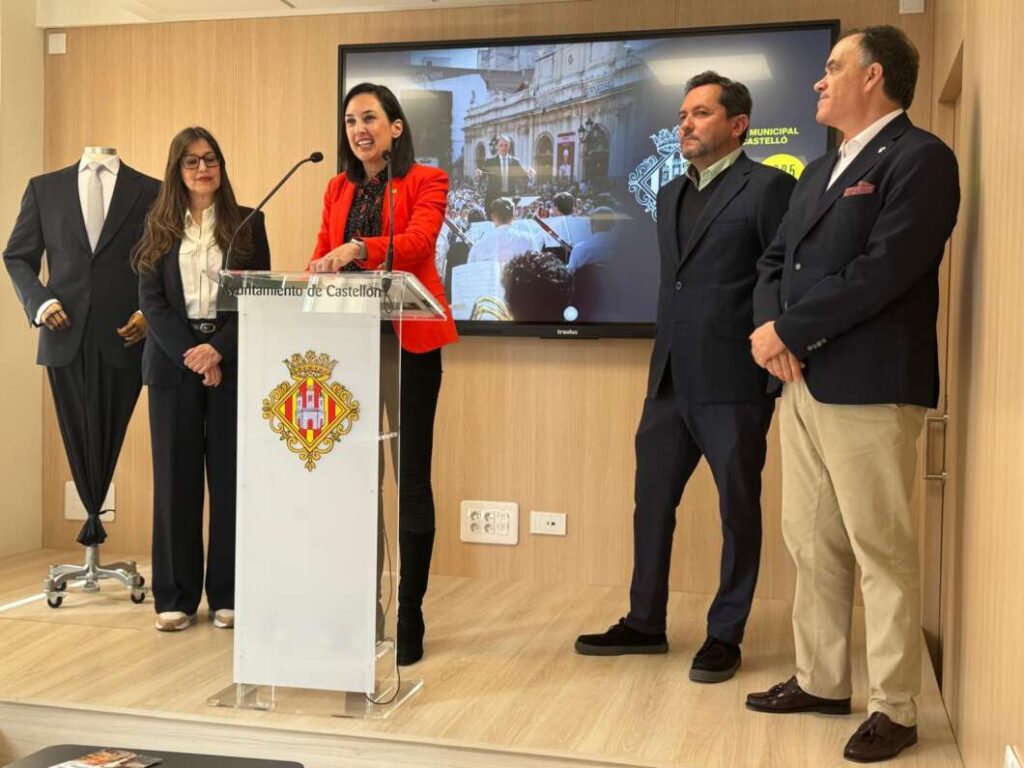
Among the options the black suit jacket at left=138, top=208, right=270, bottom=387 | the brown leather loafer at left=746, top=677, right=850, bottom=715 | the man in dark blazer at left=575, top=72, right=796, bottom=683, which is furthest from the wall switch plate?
the brown leather loafer at left=746, top=677, right=850, bottom=715

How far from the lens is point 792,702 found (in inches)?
106

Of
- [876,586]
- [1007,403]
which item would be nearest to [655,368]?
[876,586]

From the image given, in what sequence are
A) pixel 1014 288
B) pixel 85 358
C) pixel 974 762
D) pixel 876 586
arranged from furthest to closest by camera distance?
1. pixel 85 358
2. pixel 876 586
3. pixel 974 762
4. pixel 1014 288

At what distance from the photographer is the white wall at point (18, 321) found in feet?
14.7

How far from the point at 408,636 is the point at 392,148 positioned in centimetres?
135

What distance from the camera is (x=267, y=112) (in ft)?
14.6

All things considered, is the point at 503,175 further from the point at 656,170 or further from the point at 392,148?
the point at 392,148

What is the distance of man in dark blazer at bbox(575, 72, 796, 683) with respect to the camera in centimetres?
297

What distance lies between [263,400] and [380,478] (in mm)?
339

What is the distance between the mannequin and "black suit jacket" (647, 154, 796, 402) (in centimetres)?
194

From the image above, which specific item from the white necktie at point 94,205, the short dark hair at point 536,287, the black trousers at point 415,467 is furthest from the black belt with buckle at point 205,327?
the short dark hair at point 536,287

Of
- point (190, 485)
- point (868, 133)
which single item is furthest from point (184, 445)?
point (868, 133)

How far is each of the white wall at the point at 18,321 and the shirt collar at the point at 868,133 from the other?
346cm

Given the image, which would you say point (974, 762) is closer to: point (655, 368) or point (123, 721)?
point (655, 368)
